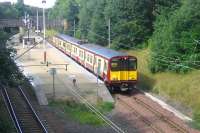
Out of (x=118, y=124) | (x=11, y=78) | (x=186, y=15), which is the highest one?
(x=186, y=15)

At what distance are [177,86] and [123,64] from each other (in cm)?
414

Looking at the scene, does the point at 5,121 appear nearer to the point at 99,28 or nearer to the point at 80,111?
the point at 80,111

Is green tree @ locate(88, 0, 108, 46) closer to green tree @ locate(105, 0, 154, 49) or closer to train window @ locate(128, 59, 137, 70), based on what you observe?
green tree @ locate(105, 0, 154, 49)

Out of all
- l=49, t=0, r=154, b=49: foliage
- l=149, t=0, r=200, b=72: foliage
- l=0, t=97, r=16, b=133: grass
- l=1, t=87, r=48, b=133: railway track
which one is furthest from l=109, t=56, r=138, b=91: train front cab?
l=49, t=0, r=154, b=49: foliage

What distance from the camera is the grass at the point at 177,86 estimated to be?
95.1 ft

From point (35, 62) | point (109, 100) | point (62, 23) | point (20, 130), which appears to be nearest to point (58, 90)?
point (109, 100)

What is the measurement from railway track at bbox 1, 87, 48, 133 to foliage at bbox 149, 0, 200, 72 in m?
11.2

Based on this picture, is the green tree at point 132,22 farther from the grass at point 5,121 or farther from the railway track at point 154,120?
the grass at point 5,121

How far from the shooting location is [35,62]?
5159 centimetres

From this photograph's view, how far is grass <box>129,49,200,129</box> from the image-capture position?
29.0m

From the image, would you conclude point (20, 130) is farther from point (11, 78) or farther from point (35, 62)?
point (35, 62)

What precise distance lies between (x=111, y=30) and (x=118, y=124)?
100ft

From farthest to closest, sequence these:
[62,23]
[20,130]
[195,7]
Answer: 1. [62,23]
2. [195,7]
3. [20,130]

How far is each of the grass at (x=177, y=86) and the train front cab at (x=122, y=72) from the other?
6.51ft
